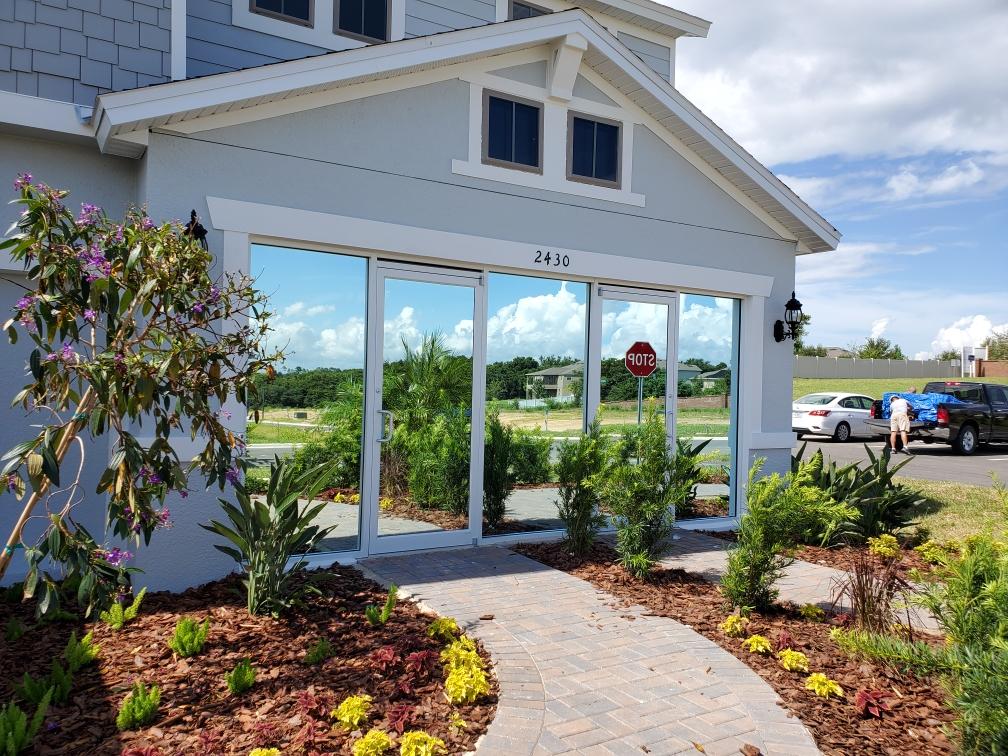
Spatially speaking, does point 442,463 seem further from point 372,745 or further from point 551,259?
point 372,745

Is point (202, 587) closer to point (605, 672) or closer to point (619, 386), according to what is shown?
point (605, 672)

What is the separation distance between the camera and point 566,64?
7645mm

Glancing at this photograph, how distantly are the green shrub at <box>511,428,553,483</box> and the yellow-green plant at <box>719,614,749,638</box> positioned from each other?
290 centimetres

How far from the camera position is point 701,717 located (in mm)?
3949

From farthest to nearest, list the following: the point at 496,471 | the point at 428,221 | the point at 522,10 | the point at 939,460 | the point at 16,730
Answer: the point at 939,460 < the point at 522,10 < the point at 496,471 < the point at 428,221 < the point at 16,730

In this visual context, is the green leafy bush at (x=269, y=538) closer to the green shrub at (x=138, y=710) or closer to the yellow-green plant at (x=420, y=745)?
the green shrub at (x=138, y=710)

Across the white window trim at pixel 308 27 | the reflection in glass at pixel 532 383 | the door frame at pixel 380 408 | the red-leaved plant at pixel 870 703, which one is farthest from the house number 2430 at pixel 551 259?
the red-leaved plant at pixel 870 703

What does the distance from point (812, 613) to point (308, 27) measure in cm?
753

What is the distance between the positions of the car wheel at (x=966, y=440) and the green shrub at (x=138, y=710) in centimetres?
2216

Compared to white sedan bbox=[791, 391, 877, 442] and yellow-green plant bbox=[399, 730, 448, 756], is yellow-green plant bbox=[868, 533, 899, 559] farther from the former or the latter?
white sedan bbox=[791, 391, 877, 442]

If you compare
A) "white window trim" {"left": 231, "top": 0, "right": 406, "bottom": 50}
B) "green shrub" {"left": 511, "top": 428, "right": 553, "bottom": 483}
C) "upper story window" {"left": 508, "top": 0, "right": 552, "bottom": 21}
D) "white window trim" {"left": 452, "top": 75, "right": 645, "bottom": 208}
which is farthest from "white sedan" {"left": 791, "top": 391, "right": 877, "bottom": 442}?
"white window trim" {"left": 231, "top": 0, "right": 406, "bottom": 50}

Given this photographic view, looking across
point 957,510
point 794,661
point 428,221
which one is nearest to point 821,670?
point 794,661

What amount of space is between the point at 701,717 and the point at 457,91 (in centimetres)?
585

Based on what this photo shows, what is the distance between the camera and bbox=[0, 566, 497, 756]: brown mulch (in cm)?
347
